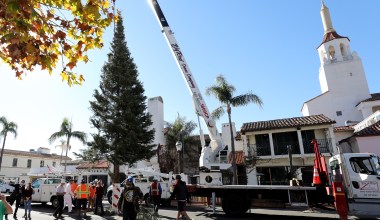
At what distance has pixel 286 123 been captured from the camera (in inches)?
993

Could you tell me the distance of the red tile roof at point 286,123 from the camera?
23.8 metres

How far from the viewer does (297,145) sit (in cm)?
2405

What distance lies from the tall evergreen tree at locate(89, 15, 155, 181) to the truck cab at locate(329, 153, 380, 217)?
50.3ft

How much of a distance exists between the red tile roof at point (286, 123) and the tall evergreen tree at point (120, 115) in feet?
31.0

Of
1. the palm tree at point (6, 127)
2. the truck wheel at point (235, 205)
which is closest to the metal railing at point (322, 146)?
the truck wheel at point (235, 205)

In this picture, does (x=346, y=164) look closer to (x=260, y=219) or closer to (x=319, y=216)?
(x=319, y=216)

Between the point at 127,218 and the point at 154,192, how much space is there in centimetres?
550

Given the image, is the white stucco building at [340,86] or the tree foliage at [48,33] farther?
the white stucco building at [340,86]

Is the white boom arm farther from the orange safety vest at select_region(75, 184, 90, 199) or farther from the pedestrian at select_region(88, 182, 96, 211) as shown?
the pedestrian at select_region(88, 182, 96, 211)

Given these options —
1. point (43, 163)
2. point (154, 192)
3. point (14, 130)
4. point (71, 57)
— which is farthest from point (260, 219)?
point (43, 163)

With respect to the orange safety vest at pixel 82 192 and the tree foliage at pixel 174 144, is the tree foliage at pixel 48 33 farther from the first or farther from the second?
the tree foliage at pixel 174 144

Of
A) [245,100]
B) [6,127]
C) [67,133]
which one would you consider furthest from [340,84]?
[6,127]

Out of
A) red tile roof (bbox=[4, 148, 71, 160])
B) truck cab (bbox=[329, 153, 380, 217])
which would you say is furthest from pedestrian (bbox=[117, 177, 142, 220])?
red tile roof (bbox=[4, 148, 71, 160])

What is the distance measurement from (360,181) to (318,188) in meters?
1.48
